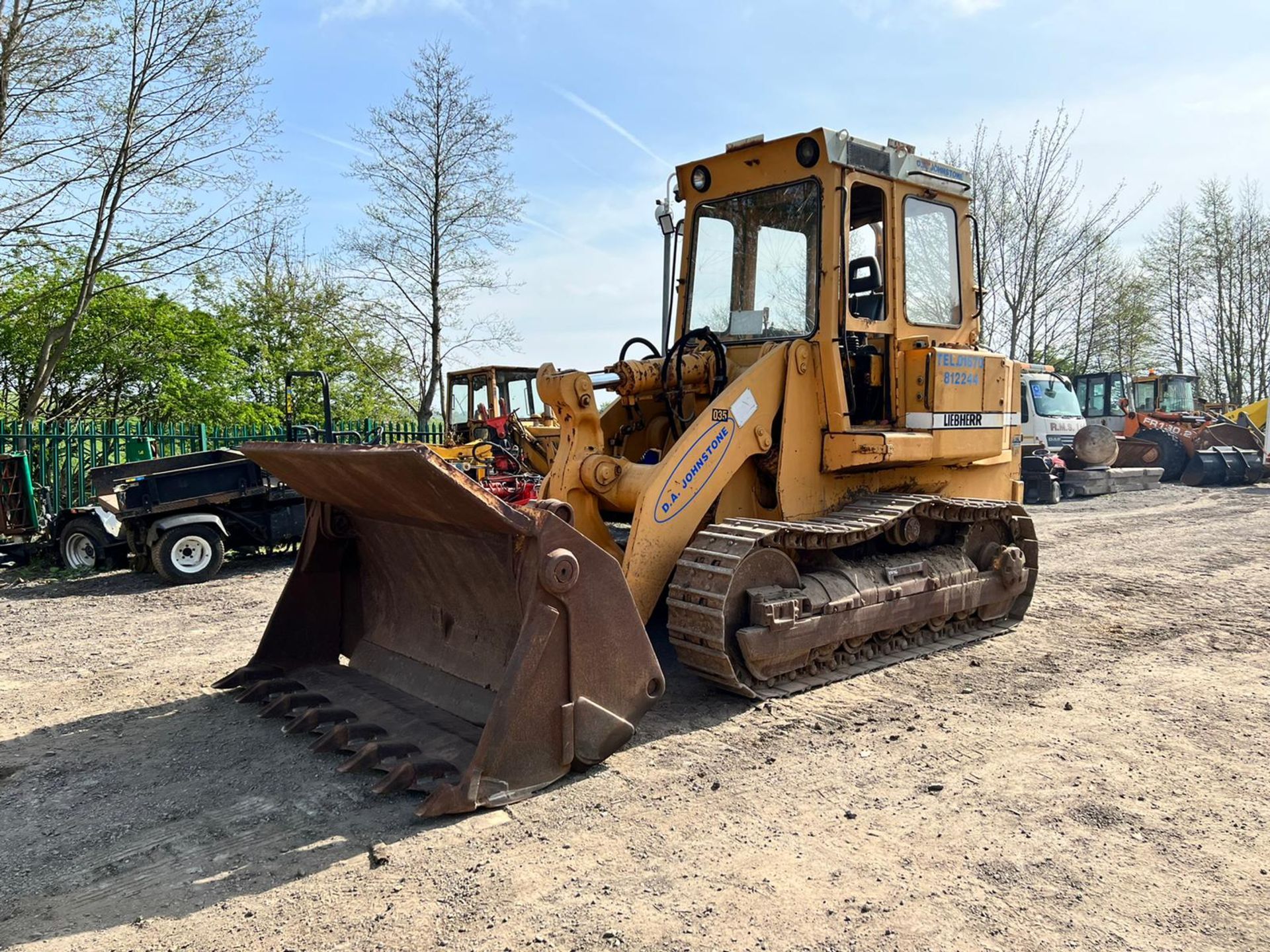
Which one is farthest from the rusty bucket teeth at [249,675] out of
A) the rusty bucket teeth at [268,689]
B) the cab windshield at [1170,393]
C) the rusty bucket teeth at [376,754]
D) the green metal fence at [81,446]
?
the cab windshield at [1170,393]

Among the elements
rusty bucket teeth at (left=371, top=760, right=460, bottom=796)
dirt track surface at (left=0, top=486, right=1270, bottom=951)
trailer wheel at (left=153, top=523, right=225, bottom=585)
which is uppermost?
trailer wheel at (left=153, top=523, right=225, bottom=585)

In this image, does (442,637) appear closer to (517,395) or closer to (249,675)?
(249,675)

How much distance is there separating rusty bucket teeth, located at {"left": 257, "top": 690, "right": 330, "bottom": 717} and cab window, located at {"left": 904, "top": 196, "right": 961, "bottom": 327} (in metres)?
4.25

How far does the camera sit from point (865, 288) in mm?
6105

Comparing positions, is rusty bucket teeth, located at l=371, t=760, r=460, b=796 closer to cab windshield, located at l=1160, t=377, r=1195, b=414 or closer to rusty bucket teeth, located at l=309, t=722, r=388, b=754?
rusty bucket teeth, located at l=309, t=722, r=388, b=754

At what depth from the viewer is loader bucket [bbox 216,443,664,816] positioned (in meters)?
3.71

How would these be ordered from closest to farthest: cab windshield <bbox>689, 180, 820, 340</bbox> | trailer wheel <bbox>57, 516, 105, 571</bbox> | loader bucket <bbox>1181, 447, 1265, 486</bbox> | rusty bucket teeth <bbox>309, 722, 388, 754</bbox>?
rusty bucket teeth <bbox>309, 722, 388, 754</bbox>
cab windshield <bbox>689, 180, 820, 340</bbox>
trailer wheel <bbox>57, 516, 105, 571</bbox>
loader bucket <bbox>1181, 447, 1265, 486</bbox>

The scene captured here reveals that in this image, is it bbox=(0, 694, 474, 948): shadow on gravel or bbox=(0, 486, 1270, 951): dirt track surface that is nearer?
bbox=(0, 486, 1270, 951): dirt track surface

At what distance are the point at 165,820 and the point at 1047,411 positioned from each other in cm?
1893

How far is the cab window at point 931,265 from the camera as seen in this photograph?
20.0 ft

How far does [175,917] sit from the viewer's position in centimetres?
290

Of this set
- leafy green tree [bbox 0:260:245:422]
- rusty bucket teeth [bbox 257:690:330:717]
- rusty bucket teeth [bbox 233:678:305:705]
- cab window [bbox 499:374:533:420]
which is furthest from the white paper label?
leafy green tree [bbox 0:260:245:422]

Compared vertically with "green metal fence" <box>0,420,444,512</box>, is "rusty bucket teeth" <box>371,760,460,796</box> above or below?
below

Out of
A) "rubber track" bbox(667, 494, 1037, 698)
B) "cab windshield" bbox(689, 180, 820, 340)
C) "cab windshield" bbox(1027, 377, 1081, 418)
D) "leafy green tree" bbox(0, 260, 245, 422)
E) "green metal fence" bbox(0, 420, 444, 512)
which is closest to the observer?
"rubber track" bbox(667, 494, 1037, 698)
